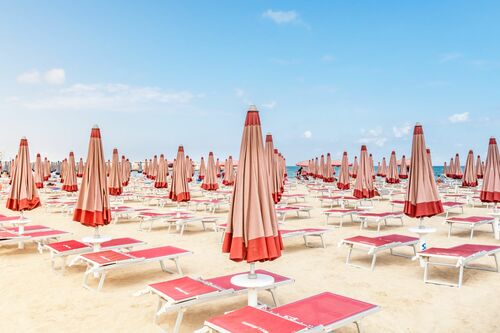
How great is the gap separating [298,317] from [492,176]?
8882 millimetres

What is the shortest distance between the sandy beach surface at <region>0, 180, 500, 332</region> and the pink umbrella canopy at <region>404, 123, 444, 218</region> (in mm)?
1222

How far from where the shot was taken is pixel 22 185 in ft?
30.9

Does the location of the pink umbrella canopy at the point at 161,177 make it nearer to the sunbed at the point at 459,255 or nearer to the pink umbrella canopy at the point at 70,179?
the pink umbrella canopy at the point at 70,179

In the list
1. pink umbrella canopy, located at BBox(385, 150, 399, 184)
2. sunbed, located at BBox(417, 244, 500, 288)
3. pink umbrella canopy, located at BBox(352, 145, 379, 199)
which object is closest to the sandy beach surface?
sunbed, located at BBox(417, 244, 500, 288)

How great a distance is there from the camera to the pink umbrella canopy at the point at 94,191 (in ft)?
23.8

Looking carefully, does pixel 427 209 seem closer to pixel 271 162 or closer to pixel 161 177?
pixel 271 162

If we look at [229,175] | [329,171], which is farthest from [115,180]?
[329,171]

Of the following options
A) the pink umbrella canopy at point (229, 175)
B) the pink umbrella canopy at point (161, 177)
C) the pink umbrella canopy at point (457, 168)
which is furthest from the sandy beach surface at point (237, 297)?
the pink umbrella canopy at point (457, 168)

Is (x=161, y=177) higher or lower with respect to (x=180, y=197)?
higher

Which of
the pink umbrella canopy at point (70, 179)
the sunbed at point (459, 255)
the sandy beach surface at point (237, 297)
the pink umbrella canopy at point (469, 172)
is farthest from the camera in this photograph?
Answer: the pink umbrella canopy at point (469, 172)

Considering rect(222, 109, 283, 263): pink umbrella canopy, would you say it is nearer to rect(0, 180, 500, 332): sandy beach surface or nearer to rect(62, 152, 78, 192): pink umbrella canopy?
rect(0, 180, 500, 332): sandy beach surface

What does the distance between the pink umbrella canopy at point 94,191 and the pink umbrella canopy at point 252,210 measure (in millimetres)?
3703

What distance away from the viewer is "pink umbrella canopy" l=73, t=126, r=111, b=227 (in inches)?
286

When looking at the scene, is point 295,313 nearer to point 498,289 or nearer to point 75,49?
point 498,289
